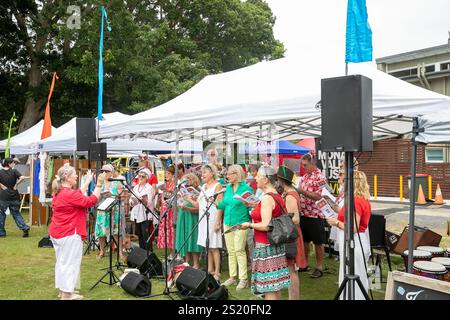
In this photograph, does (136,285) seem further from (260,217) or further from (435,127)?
(435,127)

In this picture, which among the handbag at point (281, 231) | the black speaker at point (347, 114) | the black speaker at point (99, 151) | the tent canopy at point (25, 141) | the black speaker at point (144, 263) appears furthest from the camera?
the tent canopy at point (25, 141)

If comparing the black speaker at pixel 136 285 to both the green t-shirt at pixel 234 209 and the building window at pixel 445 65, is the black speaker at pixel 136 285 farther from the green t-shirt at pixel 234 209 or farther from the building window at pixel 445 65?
the building window at pixel 445 65

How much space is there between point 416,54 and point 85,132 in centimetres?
1834

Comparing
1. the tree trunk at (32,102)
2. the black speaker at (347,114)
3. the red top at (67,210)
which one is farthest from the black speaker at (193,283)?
the tree trunk at (32,102)

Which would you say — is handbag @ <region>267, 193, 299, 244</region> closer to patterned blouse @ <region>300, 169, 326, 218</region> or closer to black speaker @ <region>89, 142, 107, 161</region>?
patterned blouse @ <region>300, 169, 326, 218</region>

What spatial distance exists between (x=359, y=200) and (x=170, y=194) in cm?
341

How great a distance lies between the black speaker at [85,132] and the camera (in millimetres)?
7352

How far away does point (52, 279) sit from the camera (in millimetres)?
6406

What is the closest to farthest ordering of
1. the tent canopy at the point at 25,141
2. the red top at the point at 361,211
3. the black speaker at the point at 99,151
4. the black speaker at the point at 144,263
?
the red top at the point at 361,211, the black speaker at the point at 144,263, the black speaker at the point at 99,151, the tent canopy at the point at 25,141

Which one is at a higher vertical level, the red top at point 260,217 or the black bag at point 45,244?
the red top at point 260,217

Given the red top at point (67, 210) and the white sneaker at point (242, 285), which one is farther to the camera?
the white sneaker at point (242, 285)

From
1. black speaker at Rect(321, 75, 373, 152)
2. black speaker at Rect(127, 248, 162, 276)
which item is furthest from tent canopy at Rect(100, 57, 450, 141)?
black speaker at Rect(127, 248, 162, 276)

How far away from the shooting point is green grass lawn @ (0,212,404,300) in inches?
218

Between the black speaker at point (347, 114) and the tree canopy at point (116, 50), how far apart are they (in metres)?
14.0
